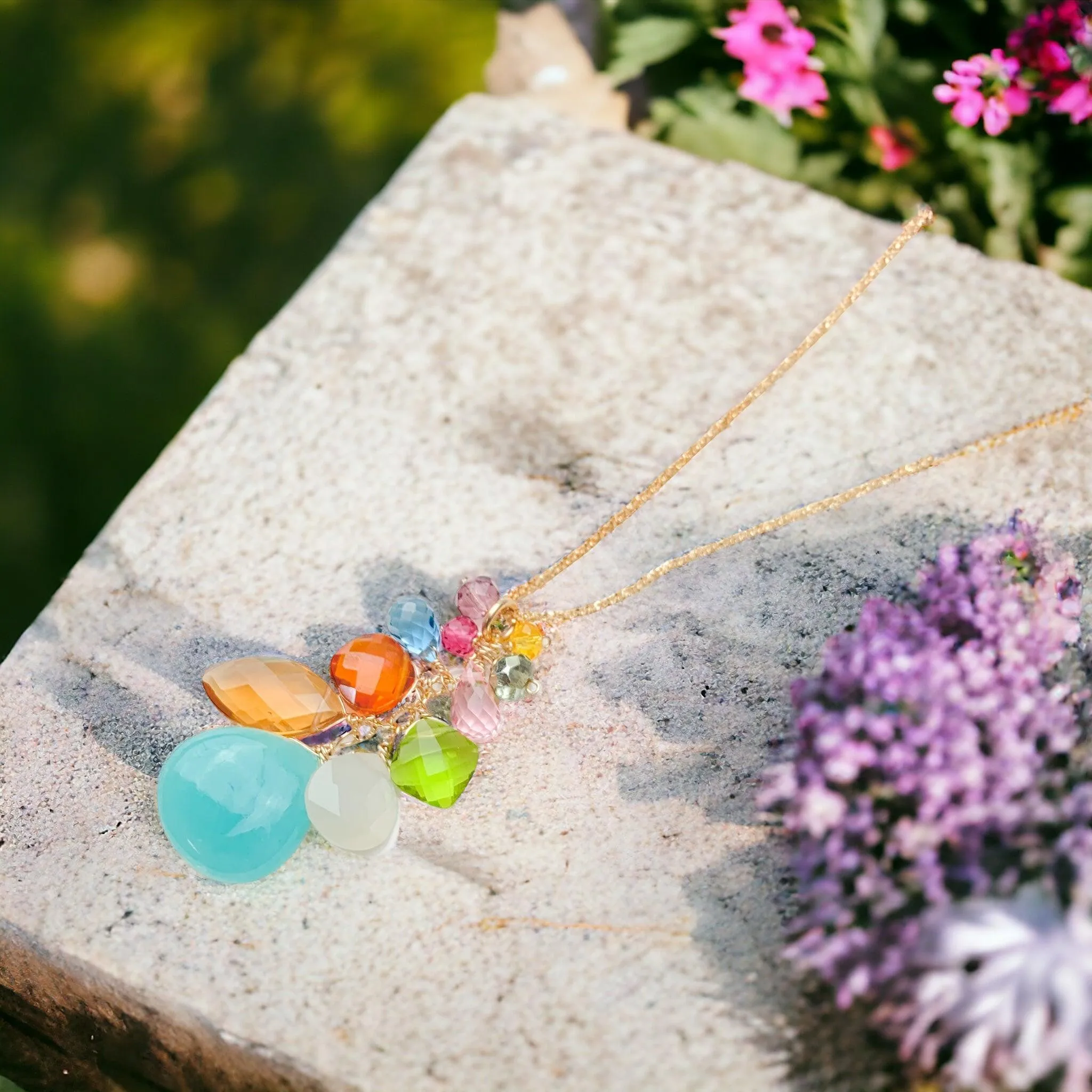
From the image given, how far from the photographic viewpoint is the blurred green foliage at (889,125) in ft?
6.72

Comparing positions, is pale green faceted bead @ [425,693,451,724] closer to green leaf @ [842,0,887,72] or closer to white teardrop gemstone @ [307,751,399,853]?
white teardrop gemstone @ [307,751,399,853]

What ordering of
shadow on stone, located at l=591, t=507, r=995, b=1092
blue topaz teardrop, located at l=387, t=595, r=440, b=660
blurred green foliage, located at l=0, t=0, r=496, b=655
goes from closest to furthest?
shadow on stone, located at l=591, t=507, r=995, b=1092 → blue topaz teardrop, located at l=387, t=595, r=440, b=660 → blurred green foliage, located at l=0, t=0, r=496, b=655

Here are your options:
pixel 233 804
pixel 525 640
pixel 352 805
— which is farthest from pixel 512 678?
pixel 233 804

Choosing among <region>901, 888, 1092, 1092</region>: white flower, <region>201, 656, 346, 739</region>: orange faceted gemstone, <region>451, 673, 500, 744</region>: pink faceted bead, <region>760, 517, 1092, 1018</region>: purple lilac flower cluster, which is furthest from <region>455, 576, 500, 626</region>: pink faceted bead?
<region>901, 888, 1092, 1092</region>: white flower

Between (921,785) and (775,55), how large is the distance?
1525 mm

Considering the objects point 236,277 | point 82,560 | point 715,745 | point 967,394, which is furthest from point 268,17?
point 715,745

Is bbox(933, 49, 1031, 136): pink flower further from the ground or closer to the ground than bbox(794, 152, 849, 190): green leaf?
further from the ground

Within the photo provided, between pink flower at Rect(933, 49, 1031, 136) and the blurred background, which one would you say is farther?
the blurred background

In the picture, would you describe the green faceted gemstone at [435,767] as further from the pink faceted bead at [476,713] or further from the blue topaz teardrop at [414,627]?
the blue topaz teardrop at [414,627]

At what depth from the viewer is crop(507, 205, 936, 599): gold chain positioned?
180 centimetres

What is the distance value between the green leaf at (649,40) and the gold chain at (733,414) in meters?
0.65

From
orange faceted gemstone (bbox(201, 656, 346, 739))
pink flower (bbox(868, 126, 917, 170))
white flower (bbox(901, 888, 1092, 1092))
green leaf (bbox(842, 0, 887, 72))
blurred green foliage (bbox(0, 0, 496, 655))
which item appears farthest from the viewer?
blurred green foliage (bbox(0, 0, 496, 655))

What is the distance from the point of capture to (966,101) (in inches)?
77.6

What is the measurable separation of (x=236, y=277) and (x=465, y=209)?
1041mm
